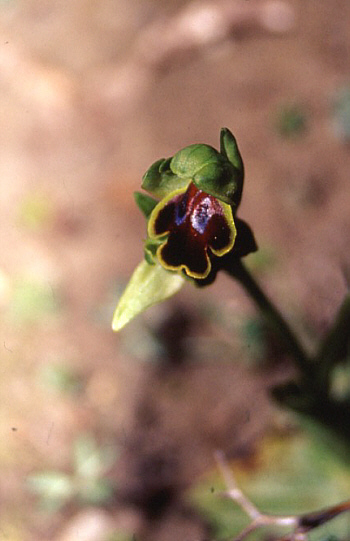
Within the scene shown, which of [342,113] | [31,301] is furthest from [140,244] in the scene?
[342,113]

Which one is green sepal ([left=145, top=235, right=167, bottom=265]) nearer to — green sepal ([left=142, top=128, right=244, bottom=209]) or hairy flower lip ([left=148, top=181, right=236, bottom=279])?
hairy flower lip ([left=148, top=181, right=236, bottom=279])

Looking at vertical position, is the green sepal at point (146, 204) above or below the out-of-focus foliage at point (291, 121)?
above

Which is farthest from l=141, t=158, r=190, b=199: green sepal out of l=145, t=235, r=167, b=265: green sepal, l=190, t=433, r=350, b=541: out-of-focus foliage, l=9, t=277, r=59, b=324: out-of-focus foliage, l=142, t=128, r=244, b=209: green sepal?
l=9, t=277, r=59, b=324: out-of-focus foliage

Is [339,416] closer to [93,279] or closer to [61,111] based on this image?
[93,279]

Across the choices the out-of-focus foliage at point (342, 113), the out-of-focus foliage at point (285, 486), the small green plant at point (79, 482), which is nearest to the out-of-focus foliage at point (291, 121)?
the out-of-focus foliage at point (342, 113)

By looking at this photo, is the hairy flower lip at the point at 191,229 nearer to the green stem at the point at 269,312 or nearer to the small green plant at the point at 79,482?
the green stem at the point at 269,312

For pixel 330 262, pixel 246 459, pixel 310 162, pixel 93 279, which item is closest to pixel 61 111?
pixel 93 279
